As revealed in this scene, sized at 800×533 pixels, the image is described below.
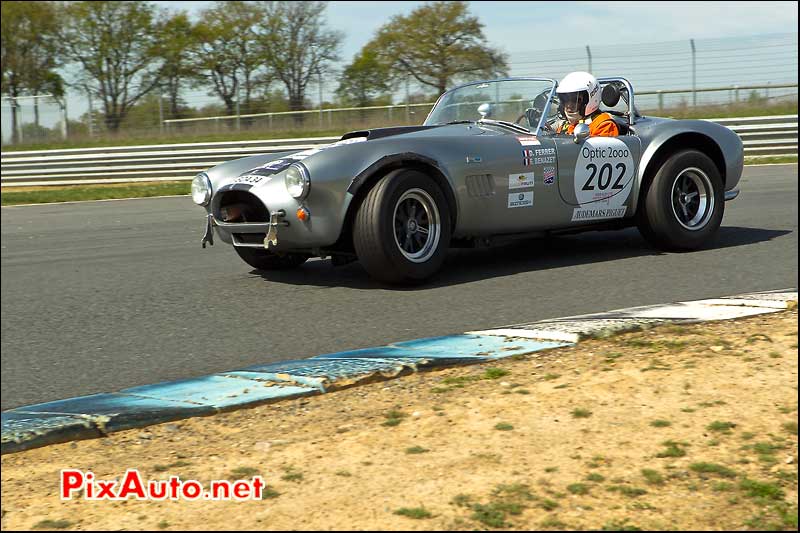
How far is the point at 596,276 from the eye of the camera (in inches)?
245

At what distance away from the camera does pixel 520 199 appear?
6.29 m

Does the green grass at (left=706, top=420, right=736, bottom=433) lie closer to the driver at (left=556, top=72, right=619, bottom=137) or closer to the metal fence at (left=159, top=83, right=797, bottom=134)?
the driver at (left=556, top=72, right=619, bottom=137)

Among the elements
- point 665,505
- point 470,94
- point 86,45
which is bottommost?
point 665,505

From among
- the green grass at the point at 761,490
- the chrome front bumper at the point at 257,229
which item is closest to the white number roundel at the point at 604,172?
the chrome front bumper at the point at 257,229

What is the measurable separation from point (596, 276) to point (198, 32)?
49.4 ft

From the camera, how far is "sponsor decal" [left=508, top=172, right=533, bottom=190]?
623cm

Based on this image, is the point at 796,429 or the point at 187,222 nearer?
the point at 796,429

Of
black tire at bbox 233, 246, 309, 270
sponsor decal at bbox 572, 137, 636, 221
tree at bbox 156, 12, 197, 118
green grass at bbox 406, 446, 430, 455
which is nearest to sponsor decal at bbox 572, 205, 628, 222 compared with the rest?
sponsor decal at bbox 572, 137, 636, 221

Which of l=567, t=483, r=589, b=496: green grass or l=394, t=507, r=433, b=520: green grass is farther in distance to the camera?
l=567, t=483, r=589, b=496: green grass

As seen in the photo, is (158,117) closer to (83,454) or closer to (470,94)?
(470,94)

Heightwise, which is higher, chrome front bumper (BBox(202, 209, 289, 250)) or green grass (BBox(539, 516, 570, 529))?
chrome front bumper (BBox(202, 209, 289, 250))

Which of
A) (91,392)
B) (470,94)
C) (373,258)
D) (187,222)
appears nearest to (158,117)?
(187,222)

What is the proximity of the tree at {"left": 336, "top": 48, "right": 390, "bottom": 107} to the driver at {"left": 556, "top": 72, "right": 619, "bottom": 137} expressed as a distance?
28.4ft

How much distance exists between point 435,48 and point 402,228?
936 cm
